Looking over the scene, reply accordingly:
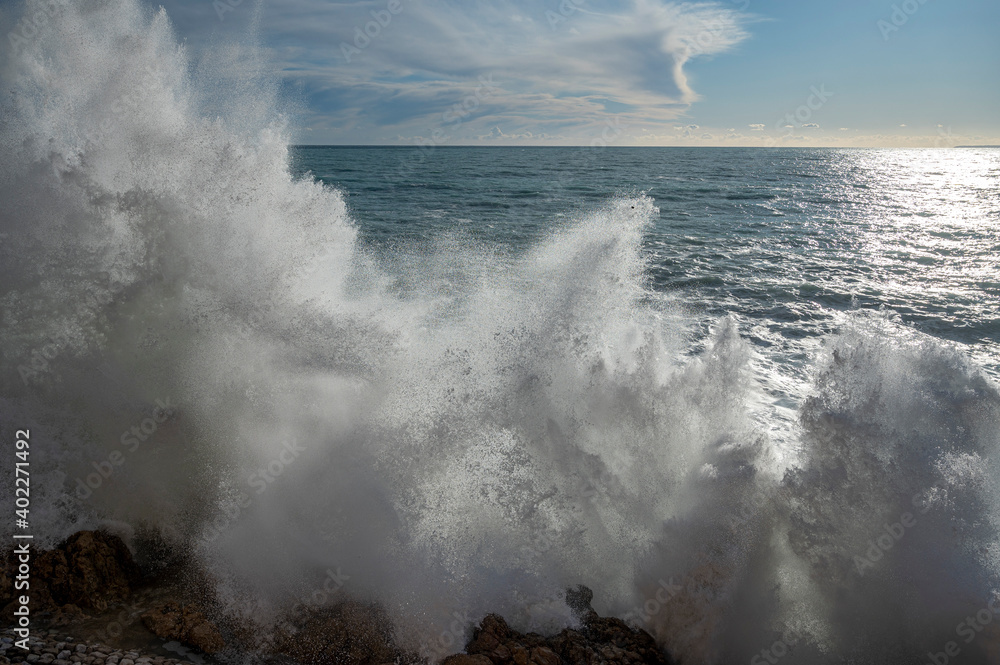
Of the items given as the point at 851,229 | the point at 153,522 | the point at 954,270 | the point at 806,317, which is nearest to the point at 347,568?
the point at 153,522

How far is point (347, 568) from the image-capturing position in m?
4.96

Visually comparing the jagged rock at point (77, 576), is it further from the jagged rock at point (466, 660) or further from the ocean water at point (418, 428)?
the jagged rock at point (466, 660)

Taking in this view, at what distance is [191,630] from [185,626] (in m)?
0.08

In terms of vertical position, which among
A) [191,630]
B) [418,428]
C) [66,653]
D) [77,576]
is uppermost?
[418,428]

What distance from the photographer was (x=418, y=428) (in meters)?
5.82

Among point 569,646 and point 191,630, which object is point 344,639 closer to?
point 191,630

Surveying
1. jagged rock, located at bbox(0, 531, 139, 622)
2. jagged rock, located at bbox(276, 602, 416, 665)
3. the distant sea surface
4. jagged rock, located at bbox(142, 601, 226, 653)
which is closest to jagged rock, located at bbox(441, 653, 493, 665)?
jagged rock, located at bbox(276, 602, 416, 665)

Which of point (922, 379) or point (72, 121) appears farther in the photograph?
point (72, 121)

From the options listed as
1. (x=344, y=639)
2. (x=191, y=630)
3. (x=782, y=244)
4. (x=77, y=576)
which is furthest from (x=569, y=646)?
(x=782, y=244)

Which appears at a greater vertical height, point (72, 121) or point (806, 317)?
point (72, 121)

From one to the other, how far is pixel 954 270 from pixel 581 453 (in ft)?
55.4

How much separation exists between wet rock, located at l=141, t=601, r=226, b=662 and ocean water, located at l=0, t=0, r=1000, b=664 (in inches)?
9.8

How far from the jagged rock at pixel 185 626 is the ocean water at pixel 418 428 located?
0.82 ft

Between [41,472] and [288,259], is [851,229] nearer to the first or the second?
[288,259]
